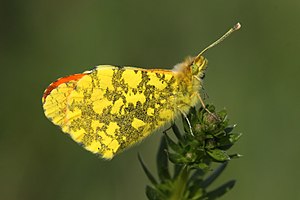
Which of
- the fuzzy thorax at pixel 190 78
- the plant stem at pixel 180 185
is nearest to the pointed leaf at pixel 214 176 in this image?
the plant stem at pixel 180 185

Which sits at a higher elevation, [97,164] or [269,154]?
[97,164]

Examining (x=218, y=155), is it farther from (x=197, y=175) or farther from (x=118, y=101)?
(x=118, y=101)

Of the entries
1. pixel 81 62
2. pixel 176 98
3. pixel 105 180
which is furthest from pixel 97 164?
pixel 176 98

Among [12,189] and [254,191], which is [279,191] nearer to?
[254,191]

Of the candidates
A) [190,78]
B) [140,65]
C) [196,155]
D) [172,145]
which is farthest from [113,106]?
[140,65]

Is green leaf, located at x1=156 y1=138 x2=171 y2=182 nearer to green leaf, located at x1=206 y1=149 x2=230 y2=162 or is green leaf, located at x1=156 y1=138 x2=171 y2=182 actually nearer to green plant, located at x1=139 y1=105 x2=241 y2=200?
green plant, located at x1=139 y1=105 x2=241 y2=200

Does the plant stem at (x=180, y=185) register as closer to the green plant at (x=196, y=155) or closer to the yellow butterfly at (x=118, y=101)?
the green plant at (x=196, y=155)

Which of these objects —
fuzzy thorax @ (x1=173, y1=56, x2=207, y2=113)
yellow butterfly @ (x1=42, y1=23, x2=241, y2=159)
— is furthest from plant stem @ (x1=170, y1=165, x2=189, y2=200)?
fuzzy thorax @ (x1=173, y1=56, x2=207, y2=113)
